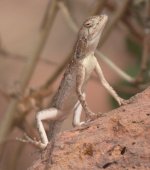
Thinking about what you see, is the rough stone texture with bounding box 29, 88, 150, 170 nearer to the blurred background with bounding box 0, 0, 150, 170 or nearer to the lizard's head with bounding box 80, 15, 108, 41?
the blurred background with bounding box 0, 0, 150, 170

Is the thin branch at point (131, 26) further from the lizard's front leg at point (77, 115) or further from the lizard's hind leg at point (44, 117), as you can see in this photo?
the lizard's hind leg at point (44, 117)

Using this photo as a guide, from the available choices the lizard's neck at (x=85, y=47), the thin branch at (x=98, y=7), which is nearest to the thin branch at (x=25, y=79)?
the thin branch at (x=98, y=7)

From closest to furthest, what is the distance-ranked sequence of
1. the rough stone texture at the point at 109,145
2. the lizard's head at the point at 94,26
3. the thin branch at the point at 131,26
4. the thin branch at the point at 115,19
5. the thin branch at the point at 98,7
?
the rough stone texture at the point at 109,145, the lizard's head at the point at 94,26, the thin branch at the point at 98,7, the thin branch at the point at 115,19, the thin branch at the point at 131,26

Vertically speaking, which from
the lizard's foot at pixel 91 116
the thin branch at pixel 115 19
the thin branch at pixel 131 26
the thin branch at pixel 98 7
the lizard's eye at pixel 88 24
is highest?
the lizard's eye at pixel 88 24

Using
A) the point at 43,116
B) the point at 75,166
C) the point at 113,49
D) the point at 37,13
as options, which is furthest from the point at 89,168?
the point at 37,13

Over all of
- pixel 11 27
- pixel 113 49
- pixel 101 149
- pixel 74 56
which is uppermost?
pixel 101 149

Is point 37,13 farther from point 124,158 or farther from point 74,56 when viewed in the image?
point 124,158
